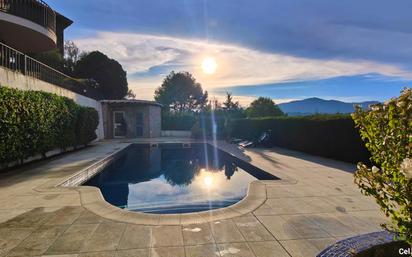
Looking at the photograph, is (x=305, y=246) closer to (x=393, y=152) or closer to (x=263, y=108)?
(x=393, y=152)

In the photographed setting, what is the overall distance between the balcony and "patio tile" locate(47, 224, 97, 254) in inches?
439

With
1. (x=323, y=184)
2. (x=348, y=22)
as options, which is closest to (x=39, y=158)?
(x=323, y=184)

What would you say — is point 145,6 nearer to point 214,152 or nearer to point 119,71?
point 214,152

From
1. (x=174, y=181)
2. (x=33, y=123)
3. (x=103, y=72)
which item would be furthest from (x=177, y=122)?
(x=33, y=123)

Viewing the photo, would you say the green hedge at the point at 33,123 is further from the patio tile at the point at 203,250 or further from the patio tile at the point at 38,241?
the patio tile at the point at 203,250

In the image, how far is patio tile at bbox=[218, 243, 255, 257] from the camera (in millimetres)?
3227

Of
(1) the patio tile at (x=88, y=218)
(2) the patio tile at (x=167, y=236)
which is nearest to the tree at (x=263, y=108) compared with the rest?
(1) the patio tile at (x=88, y=218)

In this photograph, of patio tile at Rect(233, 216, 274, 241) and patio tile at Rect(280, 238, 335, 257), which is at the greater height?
patio tile at Rect(233, 216, 274, 241)

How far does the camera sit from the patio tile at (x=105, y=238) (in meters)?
3.38

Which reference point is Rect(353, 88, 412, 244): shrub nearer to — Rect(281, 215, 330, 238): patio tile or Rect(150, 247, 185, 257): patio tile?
Rect(281, 215, 330, 238): patio tile

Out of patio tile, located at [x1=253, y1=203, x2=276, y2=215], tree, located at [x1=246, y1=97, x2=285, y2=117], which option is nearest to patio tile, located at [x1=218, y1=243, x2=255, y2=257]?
patio tile, located at [x1=253, y1=203, x2=276, y2=215]

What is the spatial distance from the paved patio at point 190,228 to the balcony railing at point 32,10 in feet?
29.6

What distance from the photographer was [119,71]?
3219 centimetres

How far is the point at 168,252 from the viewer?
128 inches
